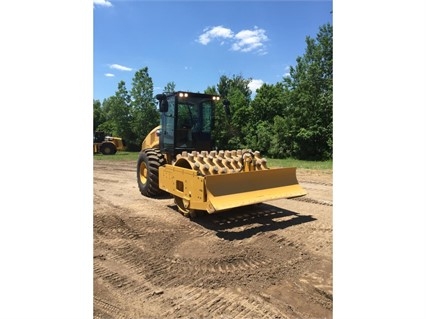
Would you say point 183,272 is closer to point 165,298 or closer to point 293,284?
point 165,298

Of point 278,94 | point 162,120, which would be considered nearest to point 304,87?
point 278,94

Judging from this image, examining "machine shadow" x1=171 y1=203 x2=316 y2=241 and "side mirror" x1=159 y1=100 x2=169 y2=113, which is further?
"side mirror" x1=159 y1=100 x2=169 y2=113

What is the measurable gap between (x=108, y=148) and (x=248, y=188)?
61.3 feet

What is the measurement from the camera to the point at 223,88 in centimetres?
3133

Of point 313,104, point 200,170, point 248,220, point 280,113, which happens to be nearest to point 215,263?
point 248,220

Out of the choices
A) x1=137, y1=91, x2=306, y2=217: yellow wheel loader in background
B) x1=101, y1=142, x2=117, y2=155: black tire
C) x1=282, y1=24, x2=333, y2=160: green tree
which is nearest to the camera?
x1=137, y1=91, x2=306, y2=217: yellow wheel loader in background

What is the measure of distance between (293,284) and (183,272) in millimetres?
1127

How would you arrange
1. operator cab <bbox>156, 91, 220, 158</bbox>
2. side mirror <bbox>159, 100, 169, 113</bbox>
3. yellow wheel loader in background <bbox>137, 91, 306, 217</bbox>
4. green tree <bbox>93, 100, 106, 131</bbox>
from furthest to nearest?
green tree <bbox>93, 100, 106, 131</bbox>, operator cab <bbox>156, 91, 220, 158</bbox>, side mirror <bbox>159, 100, 169, 113</bbox>, yellow wheel loader in background <bbox>137, 91, 306, 217</bbox>

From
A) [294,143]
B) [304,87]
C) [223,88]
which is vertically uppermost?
[223,88]

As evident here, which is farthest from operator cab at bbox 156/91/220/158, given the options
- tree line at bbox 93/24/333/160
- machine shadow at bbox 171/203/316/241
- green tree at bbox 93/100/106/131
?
green tree at bbox 93/100/106/131

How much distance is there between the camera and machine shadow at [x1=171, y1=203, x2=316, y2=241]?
4.29m

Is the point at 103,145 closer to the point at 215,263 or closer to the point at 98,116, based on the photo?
the point at 98,116

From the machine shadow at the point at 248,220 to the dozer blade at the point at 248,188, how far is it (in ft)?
1.20

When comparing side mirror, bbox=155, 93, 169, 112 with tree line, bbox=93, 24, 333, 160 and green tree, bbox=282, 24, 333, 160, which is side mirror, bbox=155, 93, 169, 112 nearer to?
tree line, bbox=93, 24, 333, 160
